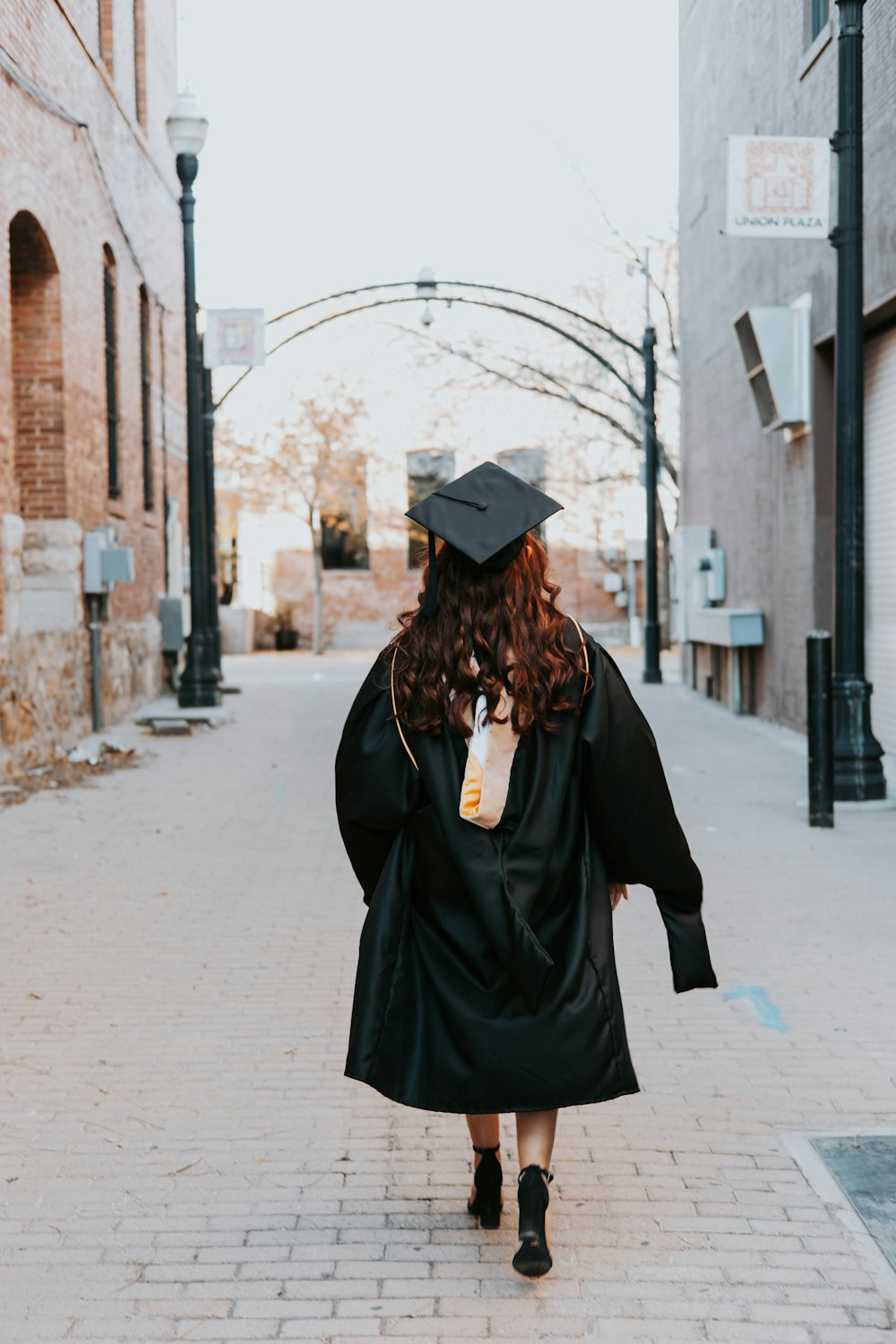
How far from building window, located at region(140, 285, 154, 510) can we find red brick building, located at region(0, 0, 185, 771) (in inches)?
1.3

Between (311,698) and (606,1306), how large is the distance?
56.7 feet

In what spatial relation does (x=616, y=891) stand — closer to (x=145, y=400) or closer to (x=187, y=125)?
(x=187, y=125)

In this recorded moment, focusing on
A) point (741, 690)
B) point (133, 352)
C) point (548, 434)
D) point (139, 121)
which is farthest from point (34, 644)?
→ point (548, 434)

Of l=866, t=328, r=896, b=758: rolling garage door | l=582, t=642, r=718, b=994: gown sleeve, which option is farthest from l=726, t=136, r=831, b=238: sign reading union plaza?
l=582, t=642, r=718, b=994: gown sleeve

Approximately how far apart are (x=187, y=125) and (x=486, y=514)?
14.6m

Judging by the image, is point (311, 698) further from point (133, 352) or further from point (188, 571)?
point (133, 352)

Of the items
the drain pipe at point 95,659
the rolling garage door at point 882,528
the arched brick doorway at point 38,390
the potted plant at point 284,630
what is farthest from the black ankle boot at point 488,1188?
the potted plant at point 284,630

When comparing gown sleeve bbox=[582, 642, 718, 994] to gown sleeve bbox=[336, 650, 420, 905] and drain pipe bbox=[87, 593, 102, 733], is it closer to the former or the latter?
gown sleeve bbox=[336, 650, 420, 905]

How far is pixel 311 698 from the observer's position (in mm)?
20266

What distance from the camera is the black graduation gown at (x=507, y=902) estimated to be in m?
3.23

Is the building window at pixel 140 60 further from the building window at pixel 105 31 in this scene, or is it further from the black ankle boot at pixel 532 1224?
the black ankle boot at pixel 532 1224

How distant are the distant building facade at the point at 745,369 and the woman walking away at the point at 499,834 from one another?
8020 millimetres

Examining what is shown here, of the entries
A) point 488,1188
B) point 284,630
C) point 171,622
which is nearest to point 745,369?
point 171,622

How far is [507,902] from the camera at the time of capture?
10.5 feet
